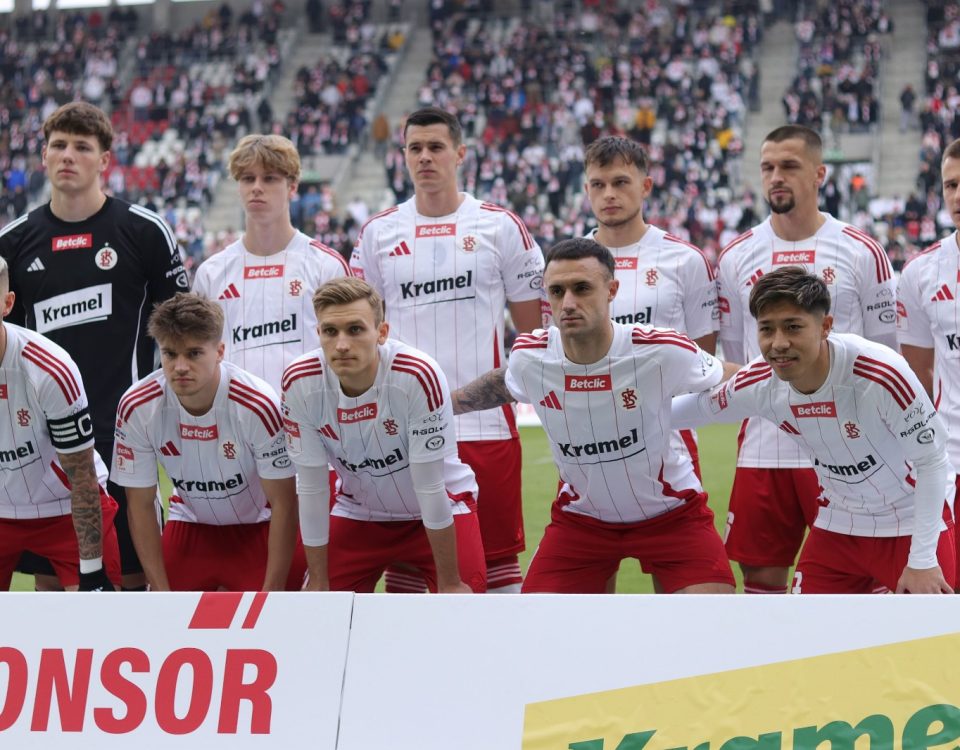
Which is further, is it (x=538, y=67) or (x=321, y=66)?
(x=321, y=66)

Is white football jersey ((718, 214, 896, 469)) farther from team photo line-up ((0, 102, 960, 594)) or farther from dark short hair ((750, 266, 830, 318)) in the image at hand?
dark short hair ((750, 266, 830, 318))

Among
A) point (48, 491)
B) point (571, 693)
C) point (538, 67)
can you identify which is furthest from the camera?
point (538, 67)

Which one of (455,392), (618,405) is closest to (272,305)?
(455,392)

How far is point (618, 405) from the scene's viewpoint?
15.8 feet

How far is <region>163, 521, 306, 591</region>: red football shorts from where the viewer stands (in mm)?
5242

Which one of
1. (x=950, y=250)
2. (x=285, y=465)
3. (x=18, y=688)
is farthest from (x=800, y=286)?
(x=18, y=688)

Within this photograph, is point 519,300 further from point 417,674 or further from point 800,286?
point 417,674

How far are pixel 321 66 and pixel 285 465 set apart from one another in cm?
3122

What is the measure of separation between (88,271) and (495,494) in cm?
220

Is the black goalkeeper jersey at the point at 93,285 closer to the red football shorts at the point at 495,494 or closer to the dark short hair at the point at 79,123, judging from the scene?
the dark short hair at the point at 79,123

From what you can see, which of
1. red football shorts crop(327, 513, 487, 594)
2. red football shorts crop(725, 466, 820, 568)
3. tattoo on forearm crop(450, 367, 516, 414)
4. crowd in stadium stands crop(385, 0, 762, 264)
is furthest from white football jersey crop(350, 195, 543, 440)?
crowd in stadium stands crop(385, 0, 762, 264)

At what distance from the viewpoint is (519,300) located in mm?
5953

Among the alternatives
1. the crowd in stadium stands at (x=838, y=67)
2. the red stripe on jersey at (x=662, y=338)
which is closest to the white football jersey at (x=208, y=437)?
the red stripe on jersey at (x=662, y=338)

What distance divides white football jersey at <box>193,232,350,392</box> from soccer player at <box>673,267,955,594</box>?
1870mm
